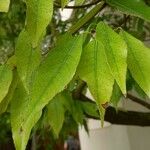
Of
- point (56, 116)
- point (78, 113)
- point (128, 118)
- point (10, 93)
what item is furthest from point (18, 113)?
point (128, 118)

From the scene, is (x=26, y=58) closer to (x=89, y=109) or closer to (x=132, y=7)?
(x=132, y=7)

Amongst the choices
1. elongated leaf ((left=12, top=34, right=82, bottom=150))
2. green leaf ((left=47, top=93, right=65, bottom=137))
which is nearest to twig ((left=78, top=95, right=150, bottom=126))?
green leaf ((left=47, top=93, right=65, bottom=137))

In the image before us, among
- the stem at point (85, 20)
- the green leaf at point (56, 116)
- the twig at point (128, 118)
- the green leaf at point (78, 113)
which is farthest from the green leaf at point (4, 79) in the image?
the twig at point (128, 118)

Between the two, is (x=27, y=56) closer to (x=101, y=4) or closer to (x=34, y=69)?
(x=34, y=69)

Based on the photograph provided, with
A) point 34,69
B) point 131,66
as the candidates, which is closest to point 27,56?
point 34,69

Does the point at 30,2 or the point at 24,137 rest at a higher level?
the point at 30,2

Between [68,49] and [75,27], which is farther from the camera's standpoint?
[75,27]
